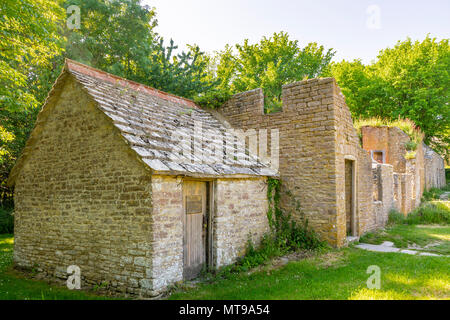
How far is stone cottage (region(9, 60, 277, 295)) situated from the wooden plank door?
0.07 ft

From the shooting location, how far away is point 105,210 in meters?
5.89

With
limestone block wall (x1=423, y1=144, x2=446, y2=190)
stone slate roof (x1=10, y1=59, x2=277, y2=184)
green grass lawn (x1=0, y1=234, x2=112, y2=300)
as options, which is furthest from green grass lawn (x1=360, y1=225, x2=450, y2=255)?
limestone block wall (x1=423, y1=144, x2=446, y2=190)

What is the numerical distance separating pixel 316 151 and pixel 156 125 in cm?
448

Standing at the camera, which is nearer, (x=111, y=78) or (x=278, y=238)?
(x=111, y=78)

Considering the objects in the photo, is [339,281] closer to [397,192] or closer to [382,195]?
[382,195]

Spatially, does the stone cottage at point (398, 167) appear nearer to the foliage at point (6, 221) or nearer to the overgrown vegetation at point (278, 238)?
the overgrown vegetation at point (278, 238)

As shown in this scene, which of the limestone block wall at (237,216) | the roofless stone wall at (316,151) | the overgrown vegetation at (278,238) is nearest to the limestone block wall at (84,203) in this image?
the limestone block wall at (237,216)

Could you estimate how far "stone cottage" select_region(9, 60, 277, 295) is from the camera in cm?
536

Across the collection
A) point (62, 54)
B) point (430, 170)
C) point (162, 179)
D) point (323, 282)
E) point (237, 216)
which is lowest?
point (323, 282)

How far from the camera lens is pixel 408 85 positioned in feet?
81.1

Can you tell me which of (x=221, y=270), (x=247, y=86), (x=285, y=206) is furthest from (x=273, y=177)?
(x=247, y=86)

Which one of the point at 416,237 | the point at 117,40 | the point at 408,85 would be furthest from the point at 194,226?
the point at 408,85

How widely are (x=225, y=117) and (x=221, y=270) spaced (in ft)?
18.4

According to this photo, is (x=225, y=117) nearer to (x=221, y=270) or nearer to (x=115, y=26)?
(x=221, y=270)
